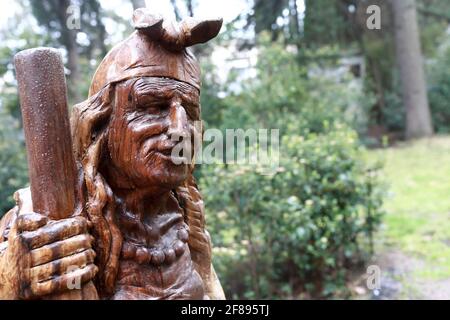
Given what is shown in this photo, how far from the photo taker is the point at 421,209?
599 centimetres

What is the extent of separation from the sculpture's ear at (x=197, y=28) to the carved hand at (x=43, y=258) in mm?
716

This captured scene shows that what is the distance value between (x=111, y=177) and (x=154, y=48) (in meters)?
0.48

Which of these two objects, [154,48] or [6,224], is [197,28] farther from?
[6,224]

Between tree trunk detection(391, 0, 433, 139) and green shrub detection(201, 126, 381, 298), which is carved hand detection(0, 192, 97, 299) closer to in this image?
green shrub detection(201, 126, 381, 298)

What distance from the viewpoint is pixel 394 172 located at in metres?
8.23

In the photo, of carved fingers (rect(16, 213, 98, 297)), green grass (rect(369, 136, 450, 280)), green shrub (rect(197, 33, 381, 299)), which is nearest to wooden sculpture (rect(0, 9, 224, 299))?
carved fingers (rect(16, 213, 98, 297))

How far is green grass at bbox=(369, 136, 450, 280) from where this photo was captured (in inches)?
180

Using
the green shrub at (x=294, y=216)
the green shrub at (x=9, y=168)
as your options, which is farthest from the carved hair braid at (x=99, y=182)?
the green shrub at (x=9, y=168)

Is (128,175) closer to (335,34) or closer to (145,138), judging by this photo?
(145,138)

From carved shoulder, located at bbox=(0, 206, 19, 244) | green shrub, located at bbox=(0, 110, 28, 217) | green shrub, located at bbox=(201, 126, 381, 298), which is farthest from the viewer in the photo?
green shrub, located at bbox=(0, 110, 28, 217)

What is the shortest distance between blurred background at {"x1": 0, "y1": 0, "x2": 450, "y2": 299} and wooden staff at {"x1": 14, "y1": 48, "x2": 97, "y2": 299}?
43 cm

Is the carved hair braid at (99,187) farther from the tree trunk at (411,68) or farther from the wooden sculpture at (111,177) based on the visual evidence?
the tree trunk at (411,68)
